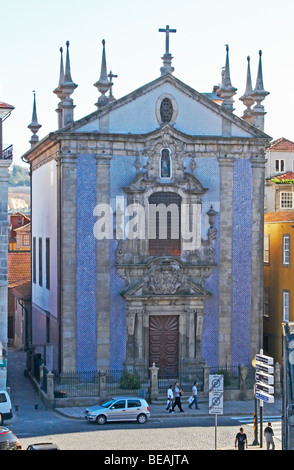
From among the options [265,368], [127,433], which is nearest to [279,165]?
[127,433]

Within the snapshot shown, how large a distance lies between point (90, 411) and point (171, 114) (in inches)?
582

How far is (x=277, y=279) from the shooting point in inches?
1656

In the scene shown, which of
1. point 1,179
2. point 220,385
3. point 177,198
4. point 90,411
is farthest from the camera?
point 177,198

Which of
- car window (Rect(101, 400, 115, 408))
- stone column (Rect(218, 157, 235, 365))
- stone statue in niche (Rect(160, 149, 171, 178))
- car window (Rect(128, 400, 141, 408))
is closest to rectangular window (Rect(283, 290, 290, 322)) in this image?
stone column (Rect(218, 157, 235, 365))

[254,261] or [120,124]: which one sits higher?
[120,124]

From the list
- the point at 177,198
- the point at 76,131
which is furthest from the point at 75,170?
the point at 177,198

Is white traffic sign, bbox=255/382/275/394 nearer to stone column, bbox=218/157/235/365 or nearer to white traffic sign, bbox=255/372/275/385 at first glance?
white traffic sign, bbox=255/372/275/385

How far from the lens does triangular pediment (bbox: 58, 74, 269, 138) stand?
120 feet

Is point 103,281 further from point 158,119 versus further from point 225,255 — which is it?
point 158,119

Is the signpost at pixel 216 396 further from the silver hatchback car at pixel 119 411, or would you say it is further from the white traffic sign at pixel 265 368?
the silver hatchback car at pixel 119 411

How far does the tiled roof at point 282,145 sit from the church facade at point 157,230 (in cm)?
2524

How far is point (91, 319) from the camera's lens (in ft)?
120

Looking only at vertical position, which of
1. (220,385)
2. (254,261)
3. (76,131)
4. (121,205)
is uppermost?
(76,131)

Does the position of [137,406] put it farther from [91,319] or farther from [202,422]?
[91,319]
